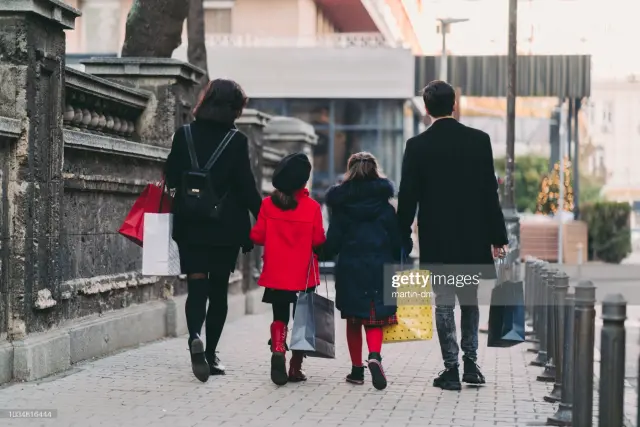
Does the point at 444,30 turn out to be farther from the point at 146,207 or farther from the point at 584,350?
the point at 584,350

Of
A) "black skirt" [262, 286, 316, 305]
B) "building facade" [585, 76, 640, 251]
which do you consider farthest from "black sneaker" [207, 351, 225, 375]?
"building facade" [585, 76, 640, 251]

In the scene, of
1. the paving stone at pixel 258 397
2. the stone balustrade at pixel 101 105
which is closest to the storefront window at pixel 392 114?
the stone balustrade at pixel 101 105

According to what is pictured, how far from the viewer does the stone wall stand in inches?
330

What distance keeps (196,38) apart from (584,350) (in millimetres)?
14494

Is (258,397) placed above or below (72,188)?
below

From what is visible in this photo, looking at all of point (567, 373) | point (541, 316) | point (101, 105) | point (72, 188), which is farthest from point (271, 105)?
point (567, 373)

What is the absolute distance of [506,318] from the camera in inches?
353

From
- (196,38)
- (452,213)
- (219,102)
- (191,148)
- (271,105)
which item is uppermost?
(271,105)

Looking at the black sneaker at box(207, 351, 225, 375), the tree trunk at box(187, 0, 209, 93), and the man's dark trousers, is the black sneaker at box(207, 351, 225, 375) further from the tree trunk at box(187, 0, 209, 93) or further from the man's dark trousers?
the tree trunk at box(187, 0, 209, 93)

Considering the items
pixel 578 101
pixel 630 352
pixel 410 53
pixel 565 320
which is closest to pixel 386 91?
pixel 410 53

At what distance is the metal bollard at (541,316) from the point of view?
10.5m

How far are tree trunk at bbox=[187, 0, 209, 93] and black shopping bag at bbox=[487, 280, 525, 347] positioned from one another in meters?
11.3

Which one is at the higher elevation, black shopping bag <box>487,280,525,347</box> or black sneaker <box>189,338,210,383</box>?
black shopping bag <box>487,280,525,347</box>

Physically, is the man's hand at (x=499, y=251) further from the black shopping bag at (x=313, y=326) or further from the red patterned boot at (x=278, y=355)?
the red patterned boot at (x=278, y=355)
